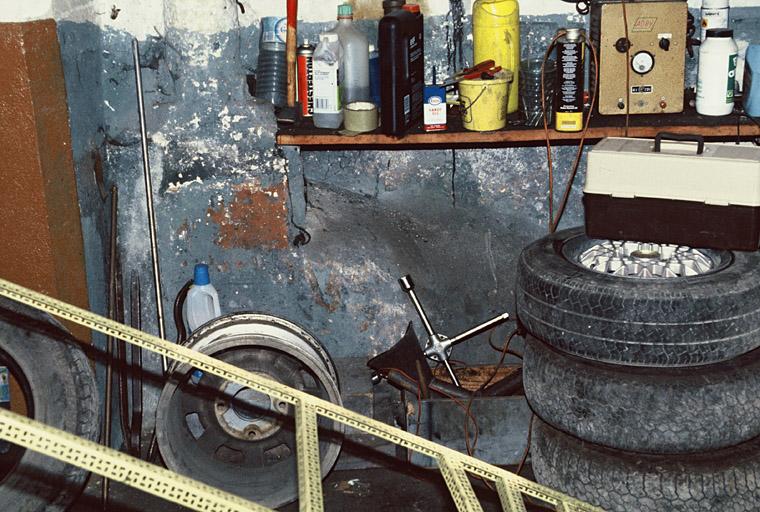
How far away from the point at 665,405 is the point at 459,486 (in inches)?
35.4

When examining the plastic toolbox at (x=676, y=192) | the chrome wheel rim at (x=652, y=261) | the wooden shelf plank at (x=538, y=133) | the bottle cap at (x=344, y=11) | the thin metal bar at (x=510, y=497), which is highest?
the bottle cap at (x=344, y=11)

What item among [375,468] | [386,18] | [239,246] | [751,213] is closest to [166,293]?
[239,246]

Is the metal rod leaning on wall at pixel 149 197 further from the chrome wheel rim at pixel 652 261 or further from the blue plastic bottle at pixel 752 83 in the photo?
the blue plastic bottle at pixel 752 83

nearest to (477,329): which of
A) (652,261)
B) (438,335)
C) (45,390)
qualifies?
(438,335)

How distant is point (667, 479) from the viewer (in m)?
3.02

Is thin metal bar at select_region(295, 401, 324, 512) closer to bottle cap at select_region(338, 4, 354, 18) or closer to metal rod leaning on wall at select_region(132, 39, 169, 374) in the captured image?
metal rod leaning on wall at select_region(132, 39, 169, 374)

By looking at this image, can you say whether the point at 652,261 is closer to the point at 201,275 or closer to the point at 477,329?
the point at 477,329

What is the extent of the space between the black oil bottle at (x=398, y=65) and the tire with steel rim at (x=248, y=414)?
32.6 inches

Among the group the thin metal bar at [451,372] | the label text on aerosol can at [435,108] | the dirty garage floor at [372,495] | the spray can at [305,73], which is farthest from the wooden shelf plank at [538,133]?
the dirty garage floor at [372,495]

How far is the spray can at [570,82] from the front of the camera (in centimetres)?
351

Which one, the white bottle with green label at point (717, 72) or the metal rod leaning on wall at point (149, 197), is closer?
the white bottle with green label at point (717, 72)

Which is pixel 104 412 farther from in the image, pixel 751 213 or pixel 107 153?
pixel 751 213

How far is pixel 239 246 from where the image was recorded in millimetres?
3998

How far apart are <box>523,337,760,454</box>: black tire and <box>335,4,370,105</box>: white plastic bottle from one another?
1270 millimetres
